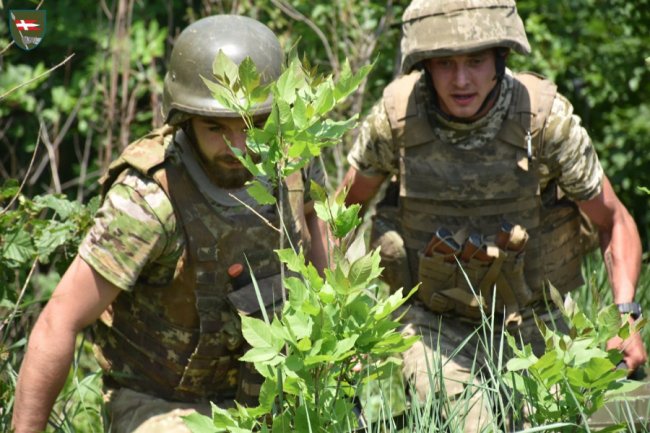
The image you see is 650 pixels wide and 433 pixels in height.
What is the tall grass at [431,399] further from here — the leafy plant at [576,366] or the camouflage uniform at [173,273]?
the camouflage uniform at [173,273]

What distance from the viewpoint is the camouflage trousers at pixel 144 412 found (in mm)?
3893

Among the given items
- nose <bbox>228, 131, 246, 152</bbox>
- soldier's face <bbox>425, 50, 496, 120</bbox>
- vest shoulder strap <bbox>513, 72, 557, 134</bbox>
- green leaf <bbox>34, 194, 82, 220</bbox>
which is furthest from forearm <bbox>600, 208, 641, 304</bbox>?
green leaf <bbox>34, 194, 82, 220</bbox>

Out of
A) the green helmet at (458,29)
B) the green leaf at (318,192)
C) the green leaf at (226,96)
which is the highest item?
the green leaf at (226,96)

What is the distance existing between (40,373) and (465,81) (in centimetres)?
181

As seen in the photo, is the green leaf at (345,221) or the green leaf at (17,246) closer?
the green leaf at (345,221)

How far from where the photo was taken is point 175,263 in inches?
150

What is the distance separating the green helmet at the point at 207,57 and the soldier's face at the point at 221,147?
2.3 inches

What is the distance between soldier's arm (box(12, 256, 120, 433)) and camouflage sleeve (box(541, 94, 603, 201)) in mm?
1766

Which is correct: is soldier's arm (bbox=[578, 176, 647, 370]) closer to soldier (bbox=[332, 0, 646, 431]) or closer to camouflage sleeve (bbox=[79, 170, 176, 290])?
soldier (bbox=[332, 0, 646, 431])

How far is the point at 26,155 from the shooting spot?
8.26m

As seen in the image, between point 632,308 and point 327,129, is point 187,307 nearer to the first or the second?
point 327,129

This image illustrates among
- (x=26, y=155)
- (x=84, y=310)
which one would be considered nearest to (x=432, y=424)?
(x=84, y=310)

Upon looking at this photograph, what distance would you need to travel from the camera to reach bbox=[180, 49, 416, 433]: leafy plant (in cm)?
248

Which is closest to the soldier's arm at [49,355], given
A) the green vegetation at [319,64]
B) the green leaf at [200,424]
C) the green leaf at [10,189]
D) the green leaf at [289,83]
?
the green leaf at [10,189]
